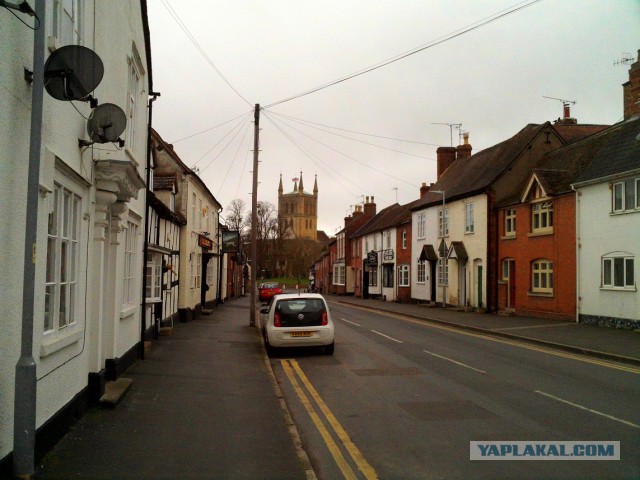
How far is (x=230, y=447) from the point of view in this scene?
21.3 feet

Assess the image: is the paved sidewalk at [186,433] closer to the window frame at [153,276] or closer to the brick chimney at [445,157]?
the window frame at [153,276]

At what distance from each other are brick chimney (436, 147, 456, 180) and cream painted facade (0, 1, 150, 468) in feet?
108

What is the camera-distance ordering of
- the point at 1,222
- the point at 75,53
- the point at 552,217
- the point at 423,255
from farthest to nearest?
the point at 423,255 → the point at 552,217 → the point at 75,53 → the point at 1,222

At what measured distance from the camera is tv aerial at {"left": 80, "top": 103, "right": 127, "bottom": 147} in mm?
7160

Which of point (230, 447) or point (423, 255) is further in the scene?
point (423, 255)

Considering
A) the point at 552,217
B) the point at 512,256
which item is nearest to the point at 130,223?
the point at 552,217

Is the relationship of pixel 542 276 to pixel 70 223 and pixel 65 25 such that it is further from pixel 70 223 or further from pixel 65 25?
pixel 65 25

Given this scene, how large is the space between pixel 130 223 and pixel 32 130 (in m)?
6.79

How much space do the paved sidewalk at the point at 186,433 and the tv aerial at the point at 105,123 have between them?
3655 mm

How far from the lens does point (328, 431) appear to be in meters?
7.36

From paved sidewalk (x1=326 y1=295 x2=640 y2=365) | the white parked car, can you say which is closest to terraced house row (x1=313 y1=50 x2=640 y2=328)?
paved sidewalk (x1=326 y1=295 x2=640 y2=365)

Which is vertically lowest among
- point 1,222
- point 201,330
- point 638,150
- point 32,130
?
point 201,330

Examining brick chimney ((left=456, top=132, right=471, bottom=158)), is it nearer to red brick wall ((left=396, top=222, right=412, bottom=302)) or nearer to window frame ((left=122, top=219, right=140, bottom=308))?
red brick wall ((left=396, top=222, right=412, bottom=302))

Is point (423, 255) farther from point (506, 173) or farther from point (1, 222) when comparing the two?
point (1, 222)
